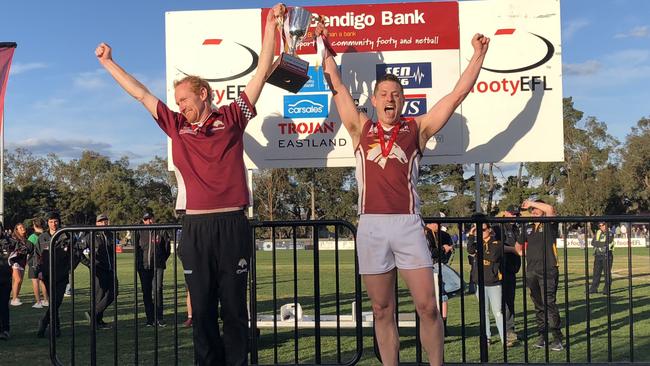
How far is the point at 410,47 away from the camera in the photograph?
6445 mm

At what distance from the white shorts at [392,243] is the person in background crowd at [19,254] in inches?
264

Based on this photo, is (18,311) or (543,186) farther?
(543,186)

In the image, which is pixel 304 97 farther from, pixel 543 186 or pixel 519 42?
pixel 543 186

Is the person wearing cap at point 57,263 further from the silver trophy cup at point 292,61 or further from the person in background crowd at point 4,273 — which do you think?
the silver trophy cup at point 292,61

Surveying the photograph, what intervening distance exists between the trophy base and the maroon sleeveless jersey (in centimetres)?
117

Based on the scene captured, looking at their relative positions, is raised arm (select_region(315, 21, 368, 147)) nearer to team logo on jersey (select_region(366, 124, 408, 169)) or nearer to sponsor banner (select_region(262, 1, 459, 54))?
team logo on jersey (select_region(366, 124, 408, 169))

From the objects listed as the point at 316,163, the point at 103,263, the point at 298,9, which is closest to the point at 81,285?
the point at 103,263

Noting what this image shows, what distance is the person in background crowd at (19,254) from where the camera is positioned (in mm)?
9148

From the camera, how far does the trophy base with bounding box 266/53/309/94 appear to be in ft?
16.3

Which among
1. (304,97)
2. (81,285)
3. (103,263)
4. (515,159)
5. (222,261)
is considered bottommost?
(81,285)

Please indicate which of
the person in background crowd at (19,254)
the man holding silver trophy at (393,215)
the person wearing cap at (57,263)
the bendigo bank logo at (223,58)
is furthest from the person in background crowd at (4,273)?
the man holding silver trophy at (393,215)

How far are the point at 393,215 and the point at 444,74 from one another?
288cm

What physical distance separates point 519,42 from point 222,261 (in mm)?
4242

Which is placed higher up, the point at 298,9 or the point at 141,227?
the point at 298,9
